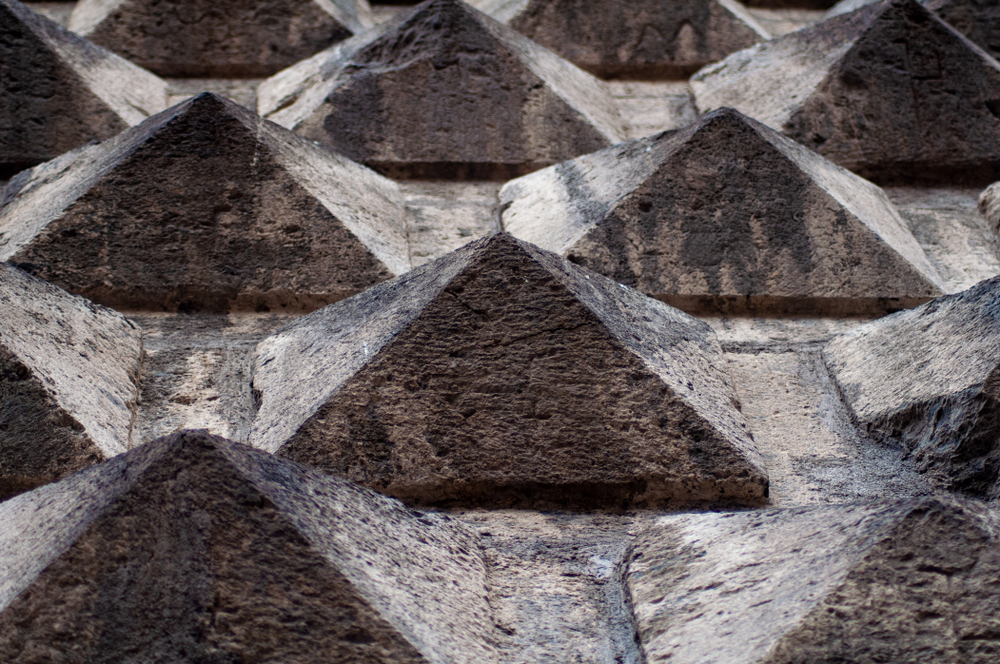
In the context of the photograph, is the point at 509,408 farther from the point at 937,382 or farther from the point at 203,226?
the point at 203,226

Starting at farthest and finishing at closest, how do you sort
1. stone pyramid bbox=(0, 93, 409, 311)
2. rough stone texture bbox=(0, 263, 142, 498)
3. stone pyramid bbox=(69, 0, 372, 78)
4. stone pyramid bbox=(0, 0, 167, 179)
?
stone pyramid bbox=(69, 0, 372, 78) < stone pyramid bbox=(0, 0, 167, 179) < stone pyramid bbox=(0, 93, 409, 311) < rough stone texture bbox=(0, 263, 142, 498)

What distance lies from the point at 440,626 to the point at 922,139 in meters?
1.41

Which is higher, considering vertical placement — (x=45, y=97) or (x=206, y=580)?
(x=45, y=97)

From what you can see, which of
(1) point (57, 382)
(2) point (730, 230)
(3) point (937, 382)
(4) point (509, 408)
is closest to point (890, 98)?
(2) point (730, 230)

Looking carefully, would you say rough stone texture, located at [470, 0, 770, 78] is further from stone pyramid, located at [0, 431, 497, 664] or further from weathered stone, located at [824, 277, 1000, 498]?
stone pyramid, located at [0, 431, 497, 664]

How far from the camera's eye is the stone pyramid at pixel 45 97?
1950 mm

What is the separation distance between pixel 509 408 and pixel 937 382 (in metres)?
0.44

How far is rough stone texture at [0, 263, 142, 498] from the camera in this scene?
118cm

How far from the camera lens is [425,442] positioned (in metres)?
1.21

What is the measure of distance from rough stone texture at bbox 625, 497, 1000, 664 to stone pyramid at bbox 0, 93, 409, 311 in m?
0.70

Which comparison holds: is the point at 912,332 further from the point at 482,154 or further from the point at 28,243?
the point at 28,243

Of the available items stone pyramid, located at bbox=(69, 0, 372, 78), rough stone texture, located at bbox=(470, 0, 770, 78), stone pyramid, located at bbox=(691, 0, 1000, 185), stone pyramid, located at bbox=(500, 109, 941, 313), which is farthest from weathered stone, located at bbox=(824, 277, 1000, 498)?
stone pyramid, located at bbox=(69, 0, 372, 78)

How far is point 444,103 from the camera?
204 cm

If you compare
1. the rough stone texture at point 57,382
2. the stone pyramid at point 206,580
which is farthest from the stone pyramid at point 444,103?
the stone pyramid at point 206,580
